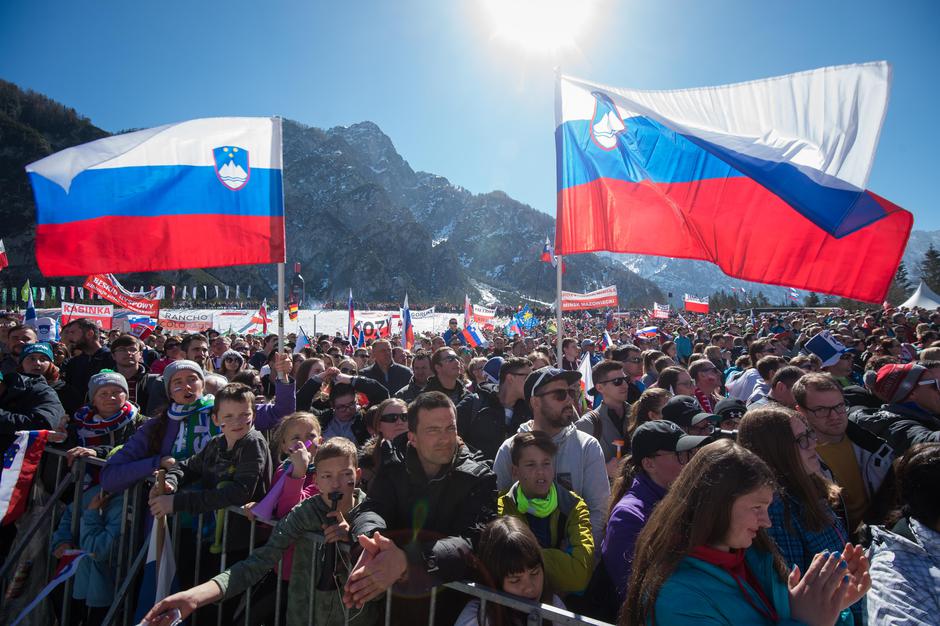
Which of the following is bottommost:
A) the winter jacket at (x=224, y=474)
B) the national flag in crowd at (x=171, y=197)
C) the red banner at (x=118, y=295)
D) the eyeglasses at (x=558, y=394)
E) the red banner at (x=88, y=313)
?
the winter jacket at (x=224, y=474)

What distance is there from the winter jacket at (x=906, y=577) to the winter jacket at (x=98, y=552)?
14.8ft

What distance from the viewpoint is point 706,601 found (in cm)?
154

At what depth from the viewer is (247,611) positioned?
2945 mm

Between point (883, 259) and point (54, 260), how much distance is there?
718 cm

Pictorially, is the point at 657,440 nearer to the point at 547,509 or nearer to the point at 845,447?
the point at 547,509

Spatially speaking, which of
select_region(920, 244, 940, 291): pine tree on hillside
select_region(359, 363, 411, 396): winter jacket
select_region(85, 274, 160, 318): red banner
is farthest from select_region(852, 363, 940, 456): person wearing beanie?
select_region(920, 244, 940, 291): pine tree on hillside

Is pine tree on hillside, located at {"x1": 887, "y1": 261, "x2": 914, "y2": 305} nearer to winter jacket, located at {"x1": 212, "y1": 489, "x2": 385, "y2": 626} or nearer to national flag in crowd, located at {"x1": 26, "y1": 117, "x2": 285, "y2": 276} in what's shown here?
national flag in crowd, located at {"x1": 26, "y1": 117, "x2": 285, "y2": 276}

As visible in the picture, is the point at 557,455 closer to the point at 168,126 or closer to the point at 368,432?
the point at 368,432

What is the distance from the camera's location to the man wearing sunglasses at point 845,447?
10.0 feet

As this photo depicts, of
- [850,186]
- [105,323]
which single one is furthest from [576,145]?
[105,323]

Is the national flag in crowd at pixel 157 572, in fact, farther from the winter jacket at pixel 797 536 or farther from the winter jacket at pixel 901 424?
the winter jacket at pixel 901 424

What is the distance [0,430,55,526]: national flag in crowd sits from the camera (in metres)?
3.95

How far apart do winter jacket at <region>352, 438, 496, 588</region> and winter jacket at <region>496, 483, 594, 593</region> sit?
0.22m

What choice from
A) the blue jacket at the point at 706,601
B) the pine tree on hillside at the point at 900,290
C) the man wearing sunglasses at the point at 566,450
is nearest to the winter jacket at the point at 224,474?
the man wearing sunglasses at the point at 566,450
